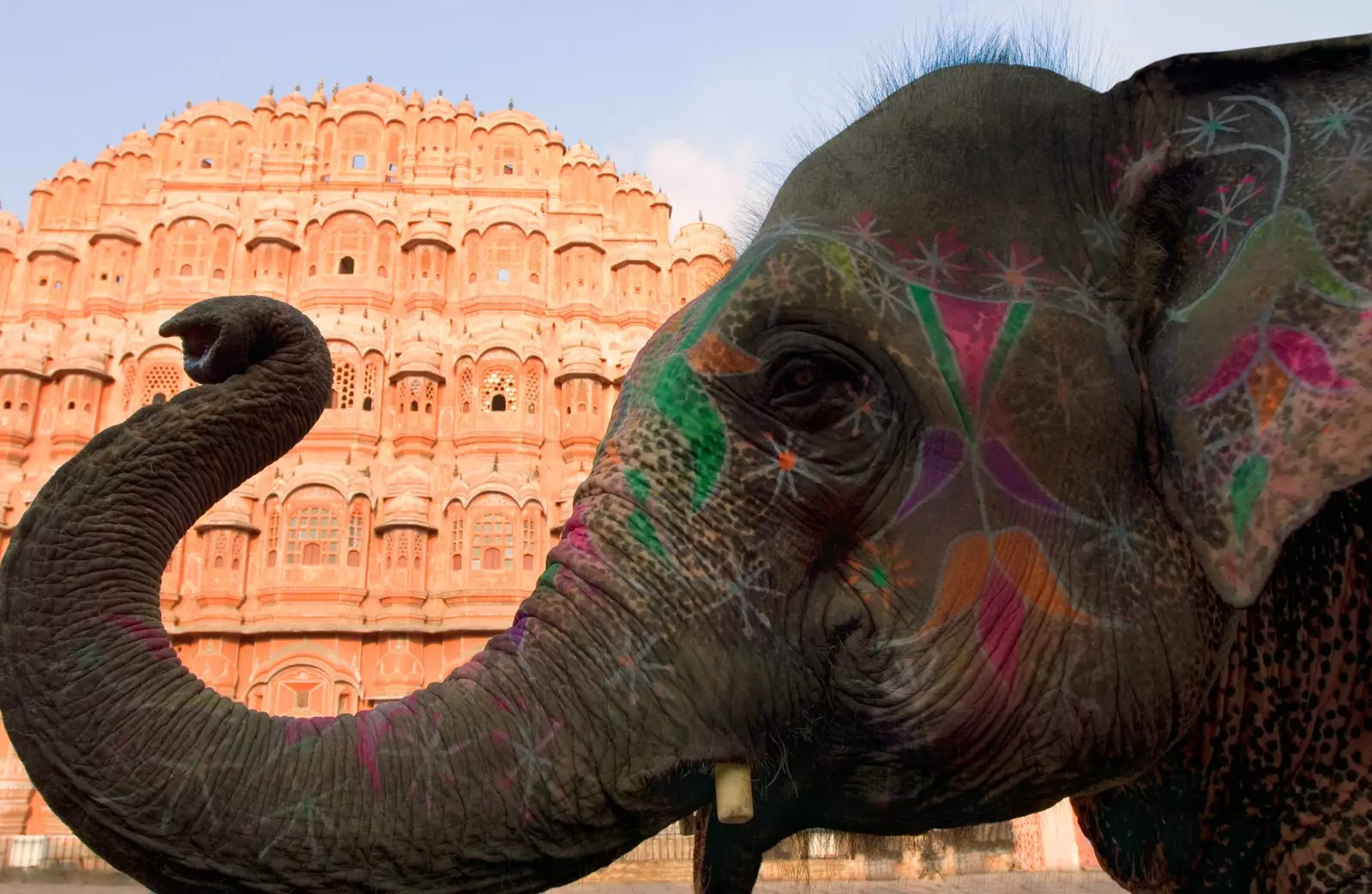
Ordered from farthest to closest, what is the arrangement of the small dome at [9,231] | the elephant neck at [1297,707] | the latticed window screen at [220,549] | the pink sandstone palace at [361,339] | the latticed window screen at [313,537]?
the small dome at [9,231], the latticed window screen at [313,537], the latticed window screen at [220,549], the pink sandstone palace at [361,339], the elephant neck at [1297,707]

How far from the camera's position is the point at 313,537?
65.4 ft

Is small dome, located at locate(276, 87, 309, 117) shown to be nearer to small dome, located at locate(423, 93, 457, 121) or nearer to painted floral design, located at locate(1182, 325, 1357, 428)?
small dome, located at locate(423, 93, 457, 121)

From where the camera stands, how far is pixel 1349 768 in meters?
1.23

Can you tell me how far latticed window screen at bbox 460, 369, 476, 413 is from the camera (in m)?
21.5

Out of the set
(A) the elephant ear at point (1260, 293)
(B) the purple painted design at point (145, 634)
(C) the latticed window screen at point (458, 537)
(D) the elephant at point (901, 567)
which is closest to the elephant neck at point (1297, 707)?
(D) the elephant at point (901, 567)

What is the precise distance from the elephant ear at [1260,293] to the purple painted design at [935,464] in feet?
0.74

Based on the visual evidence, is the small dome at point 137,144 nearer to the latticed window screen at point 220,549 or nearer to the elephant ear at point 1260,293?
the latticed window screen at point 220,549

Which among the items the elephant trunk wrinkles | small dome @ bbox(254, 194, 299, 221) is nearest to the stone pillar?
the elephant trunk wrinkles

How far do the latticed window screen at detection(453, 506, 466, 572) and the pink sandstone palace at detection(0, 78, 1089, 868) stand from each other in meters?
0.06

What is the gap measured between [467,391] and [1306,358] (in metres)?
21.0

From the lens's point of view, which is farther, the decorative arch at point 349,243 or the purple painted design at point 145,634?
the decorative arch at point 349,243

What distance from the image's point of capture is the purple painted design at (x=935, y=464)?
3.87 ft

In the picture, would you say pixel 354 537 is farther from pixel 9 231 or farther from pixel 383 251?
pixel 9 231

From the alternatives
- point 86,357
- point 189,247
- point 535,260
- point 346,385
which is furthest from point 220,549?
point 535,260
